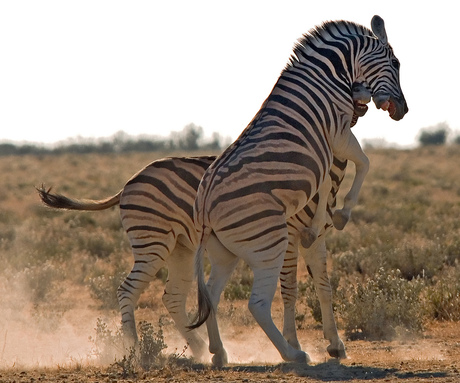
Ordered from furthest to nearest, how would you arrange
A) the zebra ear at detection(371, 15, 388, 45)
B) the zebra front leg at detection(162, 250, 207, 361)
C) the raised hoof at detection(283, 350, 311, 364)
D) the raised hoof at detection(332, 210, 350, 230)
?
1. the zebra front leg at detection(162, 250, 207, 361)
2. the zebra ear at detection(371, 15, 388, 45)
3. the raised hoof at detection(332, 210, 350, 230)
4. the raised hoof at detection(283, 350, 311, 364)

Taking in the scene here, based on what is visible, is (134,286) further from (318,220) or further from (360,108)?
(360,108)

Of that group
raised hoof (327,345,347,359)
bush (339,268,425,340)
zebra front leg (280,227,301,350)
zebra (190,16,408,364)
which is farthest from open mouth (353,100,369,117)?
bush (339,268,425,340)

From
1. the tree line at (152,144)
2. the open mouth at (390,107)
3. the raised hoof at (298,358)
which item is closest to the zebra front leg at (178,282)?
the raised hoof at (298,358)

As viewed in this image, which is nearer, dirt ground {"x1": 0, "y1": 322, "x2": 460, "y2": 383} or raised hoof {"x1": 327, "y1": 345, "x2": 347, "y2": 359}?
dirt ground {"x1": 0, "y1": 322, "x2": 460, "y2": 383}

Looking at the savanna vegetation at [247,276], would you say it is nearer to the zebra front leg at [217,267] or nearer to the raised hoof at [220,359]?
the raised hoof at [220,359]

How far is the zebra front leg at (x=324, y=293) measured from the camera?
788cm

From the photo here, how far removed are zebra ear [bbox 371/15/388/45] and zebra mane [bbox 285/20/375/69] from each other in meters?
0.07

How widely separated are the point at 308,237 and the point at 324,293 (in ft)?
2.87

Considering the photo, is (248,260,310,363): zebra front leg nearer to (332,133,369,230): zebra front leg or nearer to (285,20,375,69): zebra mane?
(332,133,369,230): zebra front leg

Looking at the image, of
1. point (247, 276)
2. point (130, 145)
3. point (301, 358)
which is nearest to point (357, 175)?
point (301, 358)

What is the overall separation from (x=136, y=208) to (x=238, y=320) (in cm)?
289

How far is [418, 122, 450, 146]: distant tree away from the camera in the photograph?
73.4 m

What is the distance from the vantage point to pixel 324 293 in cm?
809

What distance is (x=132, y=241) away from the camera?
8.09m
